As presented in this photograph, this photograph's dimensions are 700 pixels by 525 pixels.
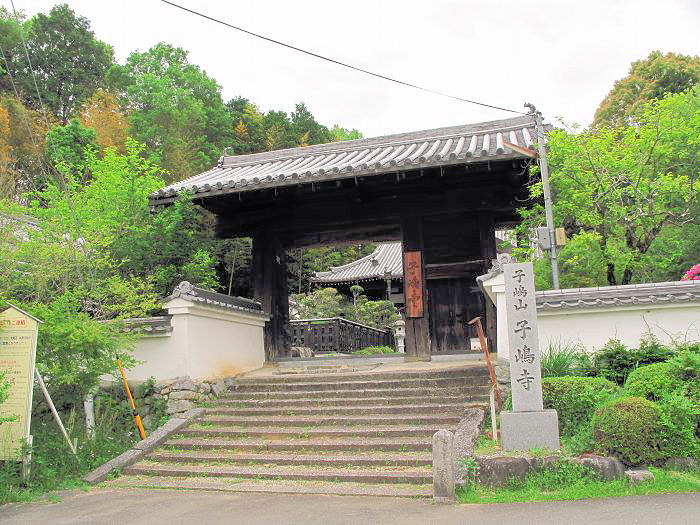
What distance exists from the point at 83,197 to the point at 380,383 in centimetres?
742

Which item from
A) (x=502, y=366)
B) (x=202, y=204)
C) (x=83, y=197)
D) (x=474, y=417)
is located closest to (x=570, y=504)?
(x=474, y=417)

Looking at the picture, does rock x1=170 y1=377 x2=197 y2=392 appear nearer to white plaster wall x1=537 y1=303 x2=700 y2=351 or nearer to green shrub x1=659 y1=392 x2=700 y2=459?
white plaster wall x1=537 y1=303 x2=700 y2=351

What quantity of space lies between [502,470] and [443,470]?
0.68m

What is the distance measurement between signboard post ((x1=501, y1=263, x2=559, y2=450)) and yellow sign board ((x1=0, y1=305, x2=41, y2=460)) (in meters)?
5.99

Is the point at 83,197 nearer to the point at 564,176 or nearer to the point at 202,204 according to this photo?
the point at 202,204

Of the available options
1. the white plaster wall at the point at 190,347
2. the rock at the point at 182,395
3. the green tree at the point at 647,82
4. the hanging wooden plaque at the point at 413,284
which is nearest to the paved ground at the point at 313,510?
the rock at the point at 182,395

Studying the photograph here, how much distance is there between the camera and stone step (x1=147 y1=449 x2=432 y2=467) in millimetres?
7359

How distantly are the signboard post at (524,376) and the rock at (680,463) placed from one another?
3.75 ft

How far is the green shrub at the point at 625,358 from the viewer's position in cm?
823

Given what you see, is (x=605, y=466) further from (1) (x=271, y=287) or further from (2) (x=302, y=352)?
(2) (x=302, y=352)

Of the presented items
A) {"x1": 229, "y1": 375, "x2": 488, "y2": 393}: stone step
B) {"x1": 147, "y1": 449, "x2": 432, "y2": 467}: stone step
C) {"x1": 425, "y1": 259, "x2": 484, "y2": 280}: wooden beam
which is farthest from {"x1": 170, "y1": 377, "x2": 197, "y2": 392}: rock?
{"x1": 425, "y1": 259, "x2": 484, "y2": 280}: wooden beam

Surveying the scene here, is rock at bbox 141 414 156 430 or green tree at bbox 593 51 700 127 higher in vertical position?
green tree at bbox 593 51 700 127

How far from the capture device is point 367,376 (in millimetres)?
10398

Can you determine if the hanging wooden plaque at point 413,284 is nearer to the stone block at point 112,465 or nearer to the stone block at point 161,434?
the stone block at point 161,434
